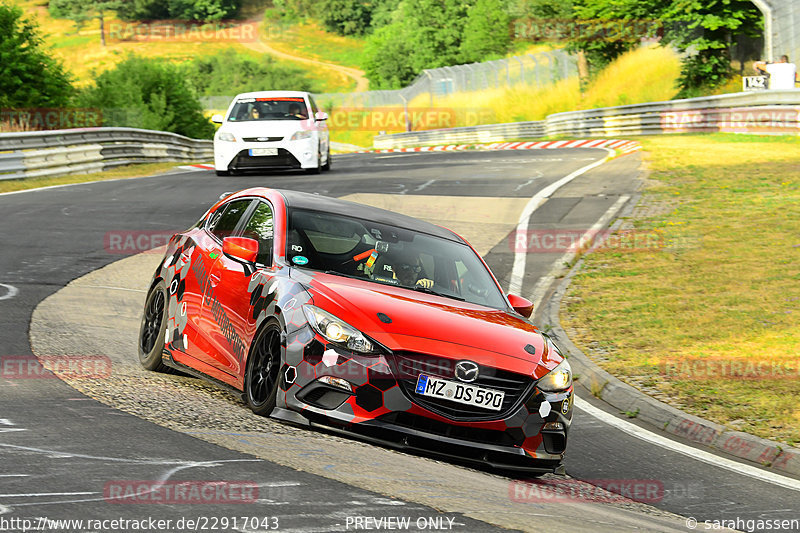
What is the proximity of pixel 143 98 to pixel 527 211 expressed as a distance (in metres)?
25.0

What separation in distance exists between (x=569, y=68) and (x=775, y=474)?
54.1 m

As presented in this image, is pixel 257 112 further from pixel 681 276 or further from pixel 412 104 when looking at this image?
pixel 412 104

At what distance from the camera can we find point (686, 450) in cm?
765

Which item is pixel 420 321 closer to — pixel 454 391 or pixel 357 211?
pixel 454 391

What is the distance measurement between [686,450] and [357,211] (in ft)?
10.1

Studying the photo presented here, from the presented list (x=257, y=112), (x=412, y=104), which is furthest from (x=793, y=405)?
(x=412, y=104)

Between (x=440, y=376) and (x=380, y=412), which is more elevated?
(x=440, y=376)

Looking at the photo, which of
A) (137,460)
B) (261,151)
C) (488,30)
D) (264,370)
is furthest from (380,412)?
(488,30)

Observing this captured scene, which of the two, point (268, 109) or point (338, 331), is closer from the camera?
point (338, 331)

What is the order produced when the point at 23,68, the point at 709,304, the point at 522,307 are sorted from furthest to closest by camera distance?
the point at 23,68
the point at 709,304
the point at 522,307

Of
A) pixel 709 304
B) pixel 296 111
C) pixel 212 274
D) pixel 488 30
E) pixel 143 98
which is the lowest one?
pixel 709 304

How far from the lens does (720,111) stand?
35.5 m

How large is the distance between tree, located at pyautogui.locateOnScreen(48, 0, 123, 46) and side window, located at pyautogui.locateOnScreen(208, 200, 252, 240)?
159 meters

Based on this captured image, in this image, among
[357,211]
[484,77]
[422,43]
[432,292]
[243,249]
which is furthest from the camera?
[422,43]
